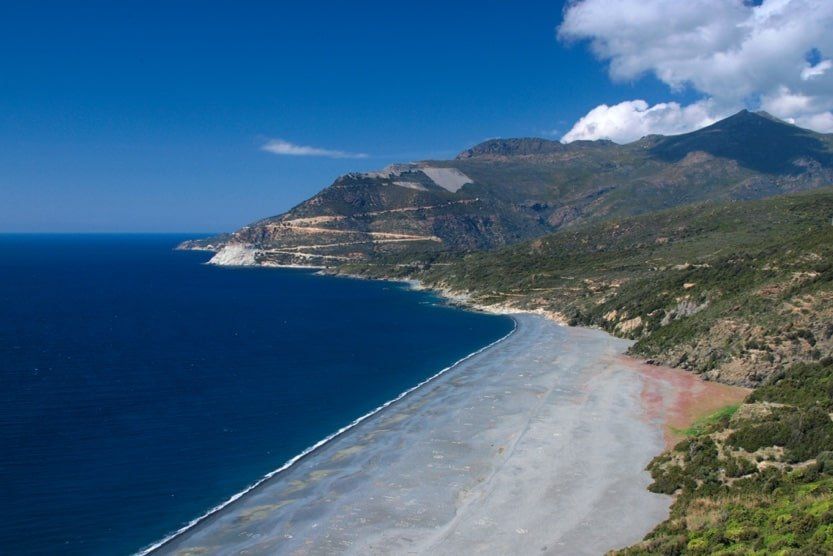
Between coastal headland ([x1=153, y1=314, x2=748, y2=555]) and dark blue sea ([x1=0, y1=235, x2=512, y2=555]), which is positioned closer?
coastal headland ([x1=153, y1=314, x2=748, y2=555])

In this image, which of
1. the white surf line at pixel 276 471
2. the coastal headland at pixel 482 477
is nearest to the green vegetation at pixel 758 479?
the coastal headland at pixel 482 477

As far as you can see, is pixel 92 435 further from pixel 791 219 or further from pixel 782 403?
pixel 791 219

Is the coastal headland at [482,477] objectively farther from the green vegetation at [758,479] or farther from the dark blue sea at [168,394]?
the dark blue sea at [168,394]

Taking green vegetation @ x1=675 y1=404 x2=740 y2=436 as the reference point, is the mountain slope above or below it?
above

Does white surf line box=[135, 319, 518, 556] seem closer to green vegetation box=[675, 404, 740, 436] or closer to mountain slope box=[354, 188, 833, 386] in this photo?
green vegetation box=[675, 404, 740, 436]

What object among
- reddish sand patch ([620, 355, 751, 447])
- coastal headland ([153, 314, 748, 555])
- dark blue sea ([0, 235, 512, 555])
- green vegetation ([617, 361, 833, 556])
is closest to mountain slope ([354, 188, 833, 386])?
reddish sand patch ([620, 355, 751, 447])

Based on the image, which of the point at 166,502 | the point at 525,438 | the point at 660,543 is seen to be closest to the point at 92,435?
the point at 166,502

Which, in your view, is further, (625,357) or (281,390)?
(625,357)
